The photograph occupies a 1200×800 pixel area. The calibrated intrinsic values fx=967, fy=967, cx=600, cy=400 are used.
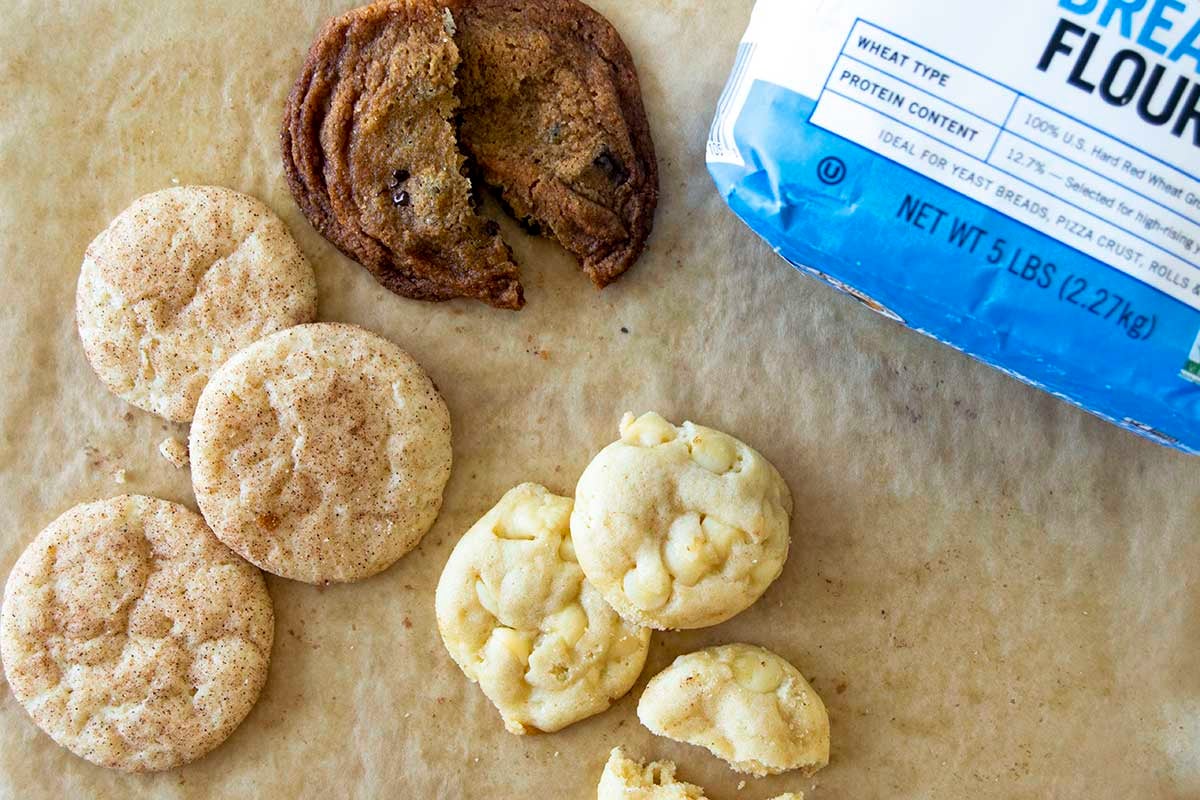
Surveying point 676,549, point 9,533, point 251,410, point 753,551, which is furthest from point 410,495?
point 9,533

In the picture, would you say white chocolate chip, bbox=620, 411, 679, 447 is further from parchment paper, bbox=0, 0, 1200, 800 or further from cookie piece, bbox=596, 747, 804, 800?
cookie piece, bbox=596, 747, 804, 800

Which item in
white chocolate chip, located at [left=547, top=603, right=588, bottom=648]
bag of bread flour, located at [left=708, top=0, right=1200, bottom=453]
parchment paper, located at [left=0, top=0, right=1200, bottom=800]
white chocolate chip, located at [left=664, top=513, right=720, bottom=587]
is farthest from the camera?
parchment paper, located at [left=0, top=0, right=1200, bottom=800]

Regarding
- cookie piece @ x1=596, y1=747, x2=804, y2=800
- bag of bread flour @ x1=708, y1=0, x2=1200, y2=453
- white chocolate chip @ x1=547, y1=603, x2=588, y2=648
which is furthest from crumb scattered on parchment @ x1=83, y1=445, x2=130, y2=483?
bag of bread flour @ x1=708, y1=0, x2=1200, y2=453

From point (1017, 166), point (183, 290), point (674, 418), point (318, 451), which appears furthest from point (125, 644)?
point (1017, 166)

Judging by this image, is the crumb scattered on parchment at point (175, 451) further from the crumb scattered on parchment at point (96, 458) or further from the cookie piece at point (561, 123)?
the cookie piece at point (561, 123)

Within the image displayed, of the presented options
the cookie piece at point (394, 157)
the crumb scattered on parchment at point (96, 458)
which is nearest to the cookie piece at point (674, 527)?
the cookie piece at point (394, 157)

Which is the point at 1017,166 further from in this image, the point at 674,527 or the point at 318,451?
the point at 318,451
